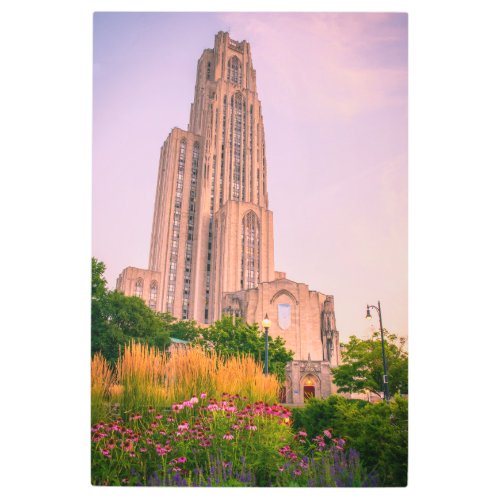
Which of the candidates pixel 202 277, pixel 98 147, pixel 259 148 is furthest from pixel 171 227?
pixel 98 147

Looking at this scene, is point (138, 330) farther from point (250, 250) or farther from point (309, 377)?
point (250, 250)

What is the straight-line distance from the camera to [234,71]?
70.4 m

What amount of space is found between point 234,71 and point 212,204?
82.3 ft

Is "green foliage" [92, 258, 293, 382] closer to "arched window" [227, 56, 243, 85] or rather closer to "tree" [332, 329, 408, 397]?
"tree" [332, 329, 408, 397]

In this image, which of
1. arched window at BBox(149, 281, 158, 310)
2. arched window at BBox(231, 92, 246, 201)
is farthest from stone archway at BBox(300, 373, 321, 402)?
arched window at BBox(231, 92, 246, 201)

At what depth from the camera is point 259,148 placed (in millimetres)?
66062

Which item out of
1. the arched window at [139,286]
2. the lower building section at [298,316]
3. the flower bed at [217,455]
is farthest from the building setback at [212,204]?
the flower bed at [217,455]

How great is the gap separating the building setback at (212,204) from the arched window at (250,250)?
13cm

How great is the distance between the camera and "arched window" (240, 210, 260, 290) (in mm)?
54250

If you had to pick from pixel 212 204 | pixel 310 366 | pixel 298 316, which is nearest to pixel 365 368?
pixel 310 366
